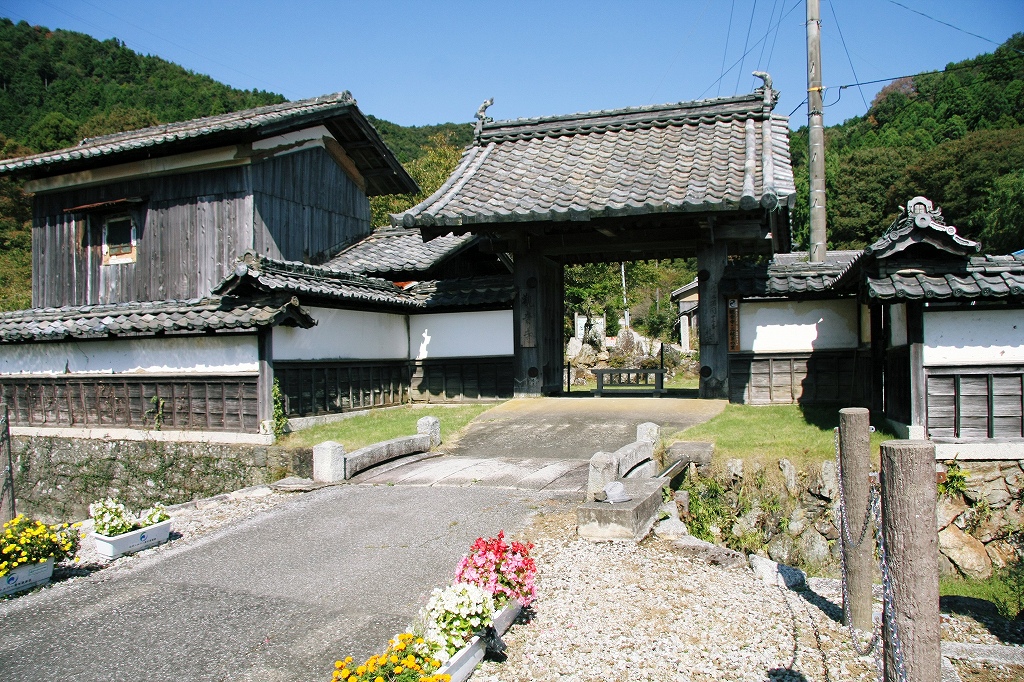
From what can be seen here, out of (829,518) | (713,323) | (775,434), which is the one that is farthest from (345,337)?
(829,518)

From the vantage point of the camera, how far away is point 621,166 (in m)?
14.7

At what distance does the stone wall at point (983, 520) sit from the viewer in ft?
27.1

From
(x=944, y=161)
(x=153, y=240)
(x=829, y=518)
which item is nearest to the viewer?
(x=829, y=518)

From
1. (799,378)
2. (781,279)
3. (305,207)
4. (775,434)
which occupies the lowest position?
(775,434)

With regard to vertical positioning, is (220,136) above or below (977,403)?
above

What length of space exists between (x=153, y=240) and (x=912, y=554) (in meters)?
15.8

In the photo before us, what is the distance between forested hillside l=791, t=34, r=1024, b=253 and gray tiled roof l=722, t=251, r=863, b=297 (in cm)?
2612

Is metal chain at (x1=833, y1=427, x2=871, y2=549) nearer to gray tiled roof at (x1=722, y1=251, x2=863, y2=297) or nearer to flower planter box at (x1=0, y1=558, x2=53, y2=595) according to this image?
flower planter box at (x1=0, y1=558, x2=53, y2=595)

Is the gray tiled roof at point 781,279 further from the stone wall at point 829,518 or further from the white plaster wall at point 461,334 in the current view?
the white plaster wall at point 461,334

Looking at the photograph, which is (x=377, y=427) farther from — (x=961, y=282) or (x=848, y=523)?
(x=961, y=282)

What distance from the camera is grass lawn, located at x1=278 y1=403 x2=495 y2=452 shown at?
38.1 feet

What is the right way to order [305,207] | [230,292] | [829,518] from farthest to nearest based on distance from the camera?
[305,207] → [230,292] → [829,518]

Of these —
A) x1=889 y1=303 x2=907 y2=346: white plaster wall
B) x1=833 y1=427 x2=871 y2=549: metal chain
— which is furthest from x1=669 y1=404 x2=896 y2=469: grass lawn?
x1=833 y1=427 x2=871 y2=549: metal chain

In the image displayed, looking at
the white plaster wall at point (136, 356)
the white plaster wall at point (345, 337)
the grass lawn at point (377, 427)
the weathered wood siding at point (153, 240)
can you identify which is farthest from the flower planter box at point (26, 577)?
the weathered wood siding at point (153, 240)
